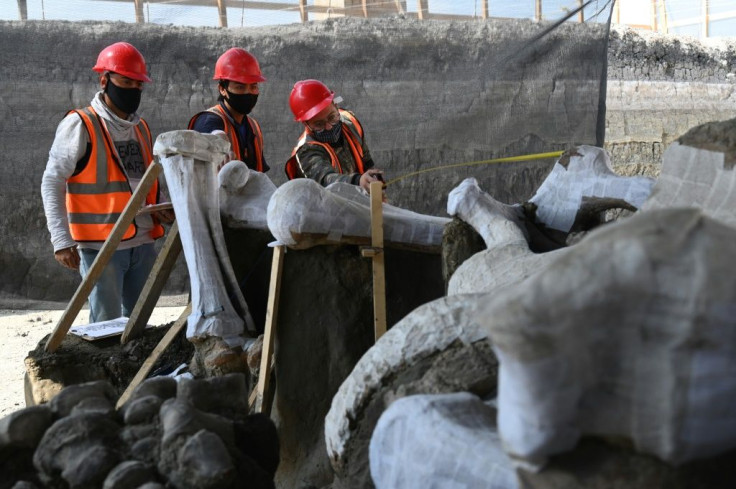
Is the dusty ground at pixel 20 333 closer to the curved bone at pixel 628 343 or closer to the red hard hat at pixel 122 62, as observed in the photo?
the red hard hat at pixel 122 62

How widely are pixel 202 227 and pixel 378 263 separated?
0.94m

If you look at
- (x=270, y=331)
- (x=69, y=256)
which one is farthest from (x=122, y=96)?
(x=270, y=331)

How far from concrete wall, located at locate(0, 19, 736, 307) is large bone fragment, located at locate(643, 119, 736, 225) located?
5700 millimetres

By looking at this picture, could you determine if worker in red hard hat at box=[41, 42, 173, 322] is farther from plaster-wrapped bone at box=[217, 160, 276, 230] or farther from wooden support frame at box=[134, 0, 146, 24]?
wooden support frame at box=[134, 0, 146, 24]

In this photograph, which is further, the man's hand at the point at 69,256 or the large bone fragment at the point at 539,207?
the man's hand at the point at 69,256

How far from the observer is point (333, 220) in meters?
3.29

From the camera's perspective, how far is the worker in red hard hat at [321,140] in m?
4.68

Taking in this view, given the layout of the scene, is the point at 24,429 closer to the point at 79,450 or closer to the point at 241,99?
the point at 79,450

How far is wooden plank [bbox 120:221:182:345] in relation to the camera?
13.6 ft

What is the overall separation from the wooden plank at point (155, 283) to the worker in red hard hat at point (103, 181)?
418 mm

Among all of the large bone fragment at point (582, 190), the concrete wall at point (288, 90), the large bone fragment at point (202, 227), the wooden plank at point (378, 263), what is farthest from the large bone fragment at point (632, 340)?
the concrete wall at point (288, 90)

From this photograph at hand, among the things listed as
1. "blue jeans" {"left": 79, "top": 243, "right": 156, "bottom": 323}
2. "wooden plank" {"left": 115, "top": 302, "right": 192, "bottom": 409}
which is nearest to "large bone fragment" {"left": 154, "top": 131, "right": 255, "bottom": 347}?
"wooden plank" {"left": 115, "top": 302, "right": 192, "bottom": 409}

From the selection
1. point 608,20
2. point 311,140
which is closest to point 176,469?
point 311,140

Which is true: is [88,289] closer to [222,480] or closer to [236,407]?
[236,407]
